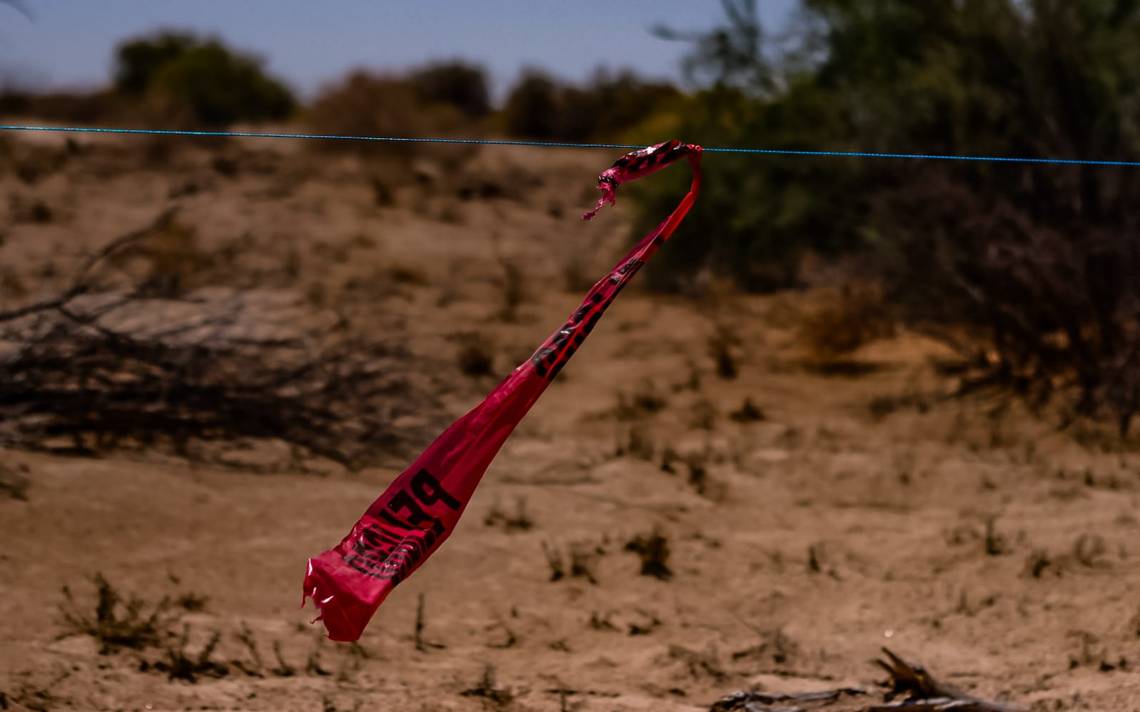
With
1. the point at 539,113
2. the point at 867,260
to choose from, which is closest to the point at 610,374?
the point at 867,260

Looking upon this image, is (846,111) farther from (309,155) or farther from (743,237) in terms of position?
(309,155)

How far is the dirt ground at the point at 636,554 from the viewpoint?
188 inches

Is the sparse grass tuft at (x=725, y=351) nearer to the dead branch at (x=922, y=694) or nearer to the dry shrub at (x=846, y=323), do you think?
the dry shrub at (x=846, y=323)

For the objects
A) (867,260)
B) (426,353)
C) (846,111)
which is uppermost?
(846,111)

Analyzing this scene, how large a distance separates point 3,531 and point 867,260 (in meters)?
6.26

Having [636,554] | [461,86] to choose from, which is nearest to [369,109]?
[461,86]

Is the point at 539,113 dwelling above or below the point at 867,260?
above

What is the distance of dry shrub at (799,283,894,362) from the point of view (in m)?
10.3

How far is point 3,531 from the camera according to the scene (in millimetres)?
5637

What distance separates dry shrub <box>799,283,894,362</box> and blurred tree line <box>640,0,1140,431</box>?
0.19m

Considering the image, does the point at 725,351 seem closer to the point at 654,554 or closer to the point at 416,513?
the point at 654,554

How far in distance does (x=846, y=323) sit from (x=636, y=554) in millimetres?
4718

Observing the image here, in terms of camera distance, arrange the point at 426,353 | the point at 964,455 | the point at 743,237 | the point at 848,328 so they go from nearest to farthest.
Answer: the point at 964,455 < the point at 426,353 < the point at 848,328 < the point at 743,237

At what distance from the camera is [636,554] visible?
625 centimetres
